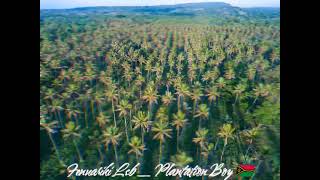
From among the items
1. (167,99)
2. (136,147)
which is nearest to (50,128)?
(136,147)

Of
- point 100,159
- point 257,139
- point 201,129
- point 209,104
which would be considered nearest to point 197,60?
point 209,104

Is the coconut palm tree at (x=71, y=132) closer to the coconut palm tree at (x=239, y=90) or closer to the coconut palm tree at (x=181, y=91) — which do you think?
the coconut palm tree at (x=181, y=91)

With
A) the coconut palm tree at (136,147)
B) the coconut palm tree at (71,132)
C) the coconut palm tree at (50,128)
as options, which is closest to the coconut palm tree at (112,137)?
the coconut palm tree at (136,147)

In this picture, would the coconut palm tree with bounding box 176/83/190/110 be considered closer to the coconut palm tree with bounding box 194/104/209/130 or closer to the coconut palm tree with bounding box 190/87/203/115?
the coconut palm tree with bounding box 190/87/203/115

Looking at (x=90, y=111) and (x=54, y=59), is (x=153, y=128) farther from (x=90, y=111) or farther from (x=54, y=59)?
(x=54, y=59)

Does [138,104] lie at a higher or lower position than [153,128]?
higher
